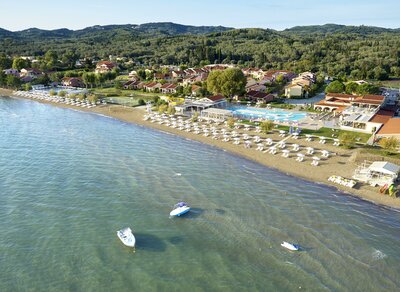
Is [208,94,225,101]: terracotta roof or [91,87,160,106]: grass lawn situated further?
[91,87,160,106]: grass lawn

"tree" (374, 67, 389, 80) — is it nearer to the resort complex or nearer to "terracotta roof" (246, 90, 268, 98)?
the resort complex

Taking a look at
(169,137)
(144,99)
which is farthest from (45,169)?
(144,99)

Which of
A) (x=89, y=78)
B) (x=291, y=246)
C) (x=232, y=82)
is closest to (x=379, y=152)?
(x=291, y=246)

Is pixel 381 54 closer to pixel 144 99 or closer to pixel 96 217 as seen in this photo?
pixel 144 99

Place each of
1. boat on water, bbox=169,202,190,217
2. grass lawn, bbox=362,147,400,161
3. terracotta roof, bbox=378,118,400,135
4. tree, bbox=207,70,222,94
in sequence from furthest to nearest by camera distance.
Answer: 1. tree, bbox=207,70,222,94
2. terracotta roof, bbox=378,118,400,135
3. grass lawn, bbox=362,147,400,161
4. boat on water, bbox=169,202,190,217

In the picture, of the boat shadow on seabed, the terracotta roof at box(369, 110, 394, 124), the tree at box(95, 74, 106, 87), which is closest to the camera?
the boat shadow on seabed

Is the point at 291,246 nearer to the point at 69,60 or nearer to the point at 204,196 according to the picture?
the point at 204,196

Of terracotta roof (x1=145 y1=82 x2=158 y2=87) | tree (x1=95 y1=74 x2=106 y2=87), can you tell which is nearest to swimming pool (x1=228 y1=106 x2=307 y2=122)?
terracotta roof (x1=145 y1=82 x2=158 y2=87)
